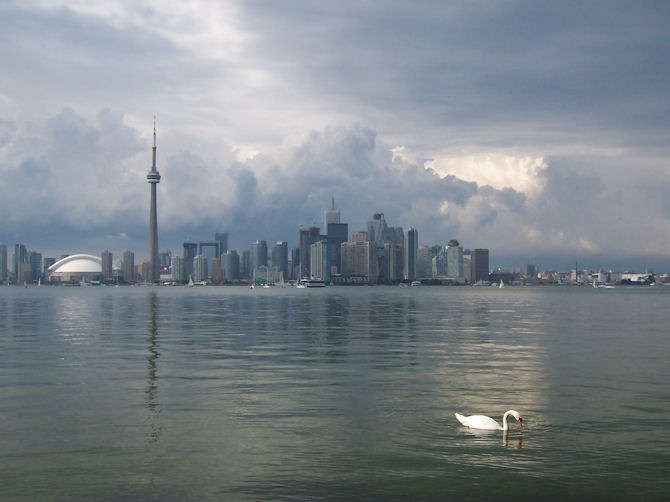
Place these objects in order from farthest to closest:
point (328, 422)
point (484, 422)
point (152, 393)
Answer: point (152, 393)
point (328, 422)
point (484, 422)

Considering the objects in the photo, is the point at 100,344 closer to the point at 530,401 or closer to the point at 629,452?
the point at 530,401

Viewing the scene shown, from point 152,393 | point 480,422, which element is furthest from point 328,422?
point 152,393

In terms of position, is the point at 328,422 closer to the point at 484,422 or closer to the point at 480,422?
the point at 480,422

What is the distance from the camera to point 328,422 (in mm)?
31453

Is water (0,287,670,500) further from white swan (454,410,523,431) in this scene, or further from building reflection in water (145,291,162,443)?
white swan (454,410,523,431)

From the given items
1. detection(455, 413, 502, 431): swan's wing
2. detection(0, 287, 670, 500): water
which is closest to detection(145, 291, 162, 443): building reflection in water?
detection(0, 287, 670, 500): water

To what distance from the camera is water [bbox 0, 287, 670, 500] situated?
22.8m

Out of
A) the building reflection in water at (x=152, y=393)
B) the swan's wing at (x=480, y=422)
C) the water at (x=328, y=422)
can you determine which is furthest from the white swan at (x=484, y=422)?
the building reflection in water at (x=152, y=393)

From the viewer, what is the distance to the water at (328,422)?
22.8 meters

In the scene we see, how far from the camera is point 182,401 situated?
120 feet

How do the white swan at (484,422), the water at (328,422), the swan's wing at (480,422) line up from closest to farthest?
the water at (328,422), the white swan at (484,422), the swan's wing at (480,422)

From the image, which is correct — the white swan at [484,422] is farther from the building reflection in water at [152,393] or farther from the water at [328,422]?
the building reflection in water at [152,393]

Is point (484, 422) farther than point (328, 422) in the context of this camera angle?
No

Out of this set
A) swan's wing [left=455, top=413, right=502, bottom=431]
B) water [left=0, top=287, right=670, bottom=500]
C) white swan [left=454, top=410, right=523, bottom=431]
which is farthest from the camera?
swan's wing [left=455, top=413, right=502, bottom=431]
